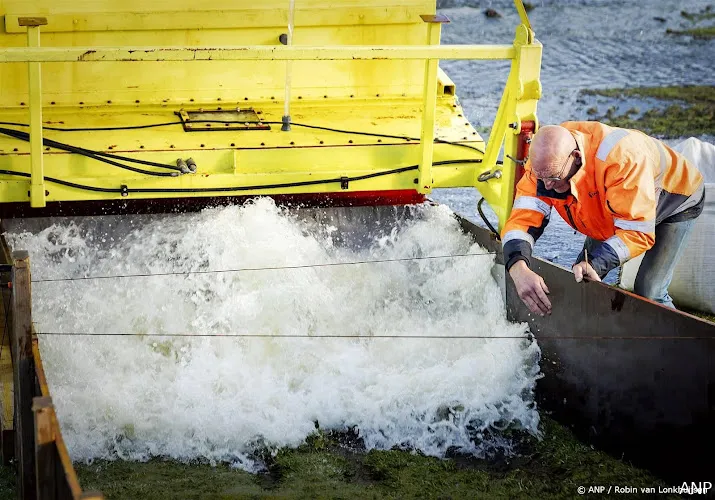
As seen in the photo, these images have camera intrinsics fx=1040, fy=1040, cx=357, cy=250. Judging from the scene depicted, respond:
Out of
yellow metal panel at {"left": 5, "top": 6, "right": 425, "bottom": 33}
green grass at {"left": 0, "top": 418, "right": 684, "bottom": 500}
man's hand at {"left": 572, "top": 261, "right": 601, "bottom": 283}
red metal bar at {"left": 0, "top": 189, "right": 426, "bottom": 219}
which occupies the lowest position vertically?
green grass at {"left": 0, "top": 418, "right": 684, "bottom": 500}

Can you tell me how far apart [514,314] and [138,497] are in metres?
2.41

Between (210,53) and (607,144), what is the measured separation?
204 cm

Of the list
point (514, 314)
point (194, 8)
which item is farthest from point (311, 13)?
point (514, 314)

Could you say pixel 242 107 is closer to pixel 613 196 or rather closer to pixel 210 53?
pixel 210 53

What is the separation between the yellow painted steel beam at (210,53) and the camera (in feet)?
17.0

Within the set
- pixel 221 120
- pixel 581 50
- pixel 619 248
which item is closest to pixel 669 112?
pixel 581 50

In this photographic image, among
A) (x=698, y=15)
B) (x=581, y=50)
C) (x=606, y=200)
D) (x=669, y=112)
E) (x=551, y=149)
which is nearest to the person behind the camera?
(x=551, y=149)

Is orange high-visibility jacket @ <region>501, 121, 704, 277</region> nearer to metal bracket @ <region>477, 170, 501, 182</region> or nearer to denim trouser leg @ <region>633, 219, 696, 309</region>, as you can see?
denim trouser leg @ <region>633, 219, 696, 309</region>

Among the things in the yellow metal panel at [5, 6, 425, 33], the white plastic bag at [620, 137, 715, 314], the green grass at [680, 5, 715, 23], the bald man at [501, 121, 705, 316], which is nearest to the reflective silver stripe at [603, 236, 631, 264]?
the bald man at [501, 121, 705, 316]

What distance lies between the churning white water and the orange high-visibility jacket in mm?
804

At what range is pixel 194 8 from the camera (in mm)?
6594

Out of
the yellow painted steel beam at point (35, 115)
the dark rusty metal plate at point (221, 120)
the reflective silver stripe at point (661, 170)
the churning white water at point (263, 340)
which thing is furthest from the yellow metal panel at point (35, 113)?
the reflective silver stripe at point (661, 170)

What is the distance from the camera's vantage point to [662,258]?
214 inches

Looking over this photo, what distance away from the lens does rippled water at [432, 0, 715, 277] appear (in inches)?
504
